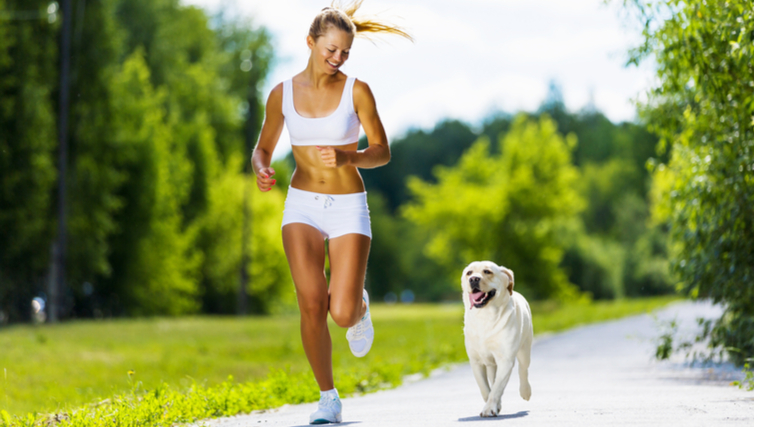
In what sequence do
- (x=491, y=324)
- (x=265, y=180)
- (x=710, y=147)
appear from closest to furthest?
(x=265, y=180), (x=491, y=324), (x=710, y=147)

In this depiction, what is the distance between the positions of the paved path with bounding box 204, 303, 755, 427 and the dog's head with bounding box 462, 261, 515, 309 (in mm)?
800

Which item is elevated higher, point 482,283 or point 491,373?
point 482,283

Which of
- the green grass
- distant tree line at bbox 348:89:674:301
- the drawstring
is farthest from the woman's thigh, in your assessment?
distant tree line at bbox 348:89:674:301

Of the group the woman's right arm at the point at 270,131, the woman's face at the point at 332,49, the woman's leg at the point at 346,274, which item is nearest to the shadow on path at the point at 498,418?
the woman's leg at the point at 346,274

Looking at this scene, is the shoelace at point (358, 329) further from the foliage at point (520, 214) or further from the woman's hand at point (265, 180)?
the foliage at point (520, 214)

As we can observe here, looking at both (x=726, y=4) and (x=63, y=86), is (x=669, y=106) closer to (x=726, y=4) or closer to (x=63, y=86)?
(x=726, y=4)

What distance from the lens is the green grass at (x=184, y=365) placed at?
27.8ft

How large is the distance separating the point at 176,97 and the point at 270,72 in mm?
9333

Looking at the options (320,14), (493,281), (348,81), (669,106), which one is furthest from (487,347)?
(669,106)

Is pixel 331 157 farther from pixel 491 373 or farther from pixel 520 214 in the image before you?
pixel 520 214

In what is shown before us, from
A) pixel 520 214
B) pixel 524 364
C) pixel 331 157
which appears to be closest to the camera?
pixel 331 157

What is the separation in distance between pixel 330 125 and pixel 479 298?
4.93 ft

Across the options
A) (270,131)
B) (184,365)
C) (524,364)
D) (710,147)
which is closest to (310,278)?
(270,131)

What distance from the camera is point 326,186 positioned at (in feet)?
20.7
